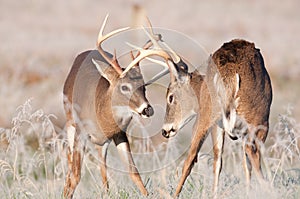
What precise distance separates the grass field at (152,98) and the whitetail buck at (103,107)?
192mm

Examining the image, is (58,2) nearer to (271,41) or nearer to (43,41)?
(43,41)

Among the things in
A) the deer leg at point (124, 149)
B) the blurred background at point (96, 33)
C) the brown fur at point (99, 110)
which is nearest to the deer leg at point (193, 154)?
the brown fur at point (99, 110)

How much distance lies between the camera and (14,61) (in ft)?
67.1

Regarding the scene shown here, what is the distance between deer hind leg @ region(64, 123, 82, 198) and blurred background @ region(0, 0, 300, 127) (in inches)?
54.6

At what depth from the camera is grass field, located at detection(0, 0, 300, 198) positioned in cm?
703

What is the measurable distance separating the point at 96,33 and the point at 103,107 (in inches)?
921

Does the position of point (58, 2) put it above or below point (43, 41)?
above

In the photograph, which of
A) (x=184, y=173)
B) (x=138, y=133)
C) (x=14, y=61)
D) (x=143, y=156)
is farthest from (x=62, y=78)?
(x=184, y=173)

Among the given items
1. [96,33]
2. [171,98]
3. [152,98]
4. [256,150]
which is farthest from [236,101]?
[96,33]

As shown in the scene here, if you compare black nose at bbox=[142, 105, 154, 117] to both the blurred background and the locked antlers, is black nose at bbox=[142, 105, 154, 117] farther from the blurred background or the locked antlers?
the blurred background

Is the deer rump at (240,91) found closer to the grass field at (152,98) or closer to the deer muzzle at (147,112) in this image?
the grass field at (152,98)

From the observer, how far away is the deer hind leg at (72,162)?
7.58m

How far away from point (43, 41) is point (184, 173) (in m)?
20.8

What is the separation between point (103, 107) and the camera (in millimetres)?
7859
